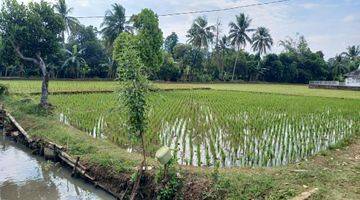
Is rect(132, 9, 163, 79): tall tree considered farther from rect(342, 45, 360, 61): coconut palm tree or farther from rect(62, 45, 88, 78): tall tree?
rect(342, 45, 360, 61): coconut palm tree

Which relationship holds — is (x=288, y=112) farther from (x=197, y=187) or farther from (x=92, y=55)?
(x=92, y=55)

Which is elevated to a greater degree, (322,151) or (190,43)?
(190,43)

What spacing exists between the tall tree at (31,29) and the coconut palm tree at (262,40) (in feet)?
150

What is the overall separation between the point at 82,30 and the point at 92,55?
12.4ft

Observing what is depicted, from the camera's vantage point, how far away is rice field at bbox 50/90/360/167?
35.1ft

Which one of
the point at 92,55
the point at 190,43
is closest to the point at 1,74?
the point at 92,55

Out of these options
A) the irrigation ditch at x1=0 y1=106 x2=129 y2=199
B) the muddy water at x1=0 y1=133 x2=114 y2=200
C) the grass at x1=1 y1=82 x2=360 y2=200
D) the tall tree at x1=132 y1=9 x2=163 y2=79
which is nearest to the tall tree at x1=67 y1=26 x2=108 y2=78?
the tall tree at x1=132 y1=9 x2=163 y2=79

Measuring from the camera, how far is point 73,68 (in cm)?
4562

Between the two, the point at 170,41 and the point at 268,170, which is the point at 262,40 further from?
the point at 268,170

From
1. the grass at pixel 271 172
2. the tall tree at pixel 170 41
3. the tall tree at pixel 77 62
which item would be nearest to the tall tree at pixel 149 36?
the tall tree at pixel 77 62

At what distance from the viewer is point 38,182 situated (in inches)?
368

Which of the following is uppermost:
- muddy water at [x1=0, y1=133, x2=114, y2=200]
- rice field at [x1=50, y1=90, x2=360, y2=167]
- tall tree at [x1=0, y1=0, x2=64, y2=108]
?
tall tree at [x1=0, y1=0, x2=64, y2=108]

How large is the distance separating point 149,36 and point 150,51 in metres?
1.31

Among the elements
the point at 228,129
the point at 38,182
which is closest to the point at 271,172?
the point at 38,182
